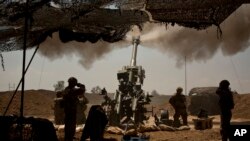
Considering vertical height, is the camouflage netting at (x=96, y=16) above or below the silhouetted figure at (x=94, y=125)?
above

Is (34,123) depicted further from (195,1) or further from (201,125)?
(201,125)

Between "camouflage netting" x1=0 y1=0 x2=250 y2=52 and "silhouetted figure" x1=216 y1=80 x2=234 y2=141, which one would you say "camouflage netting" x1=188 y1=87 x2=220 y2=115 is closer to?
"silhouetted figure" x1=216 y1=80 x2=234 y2=141

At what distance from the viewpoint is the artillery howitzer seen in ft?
56.3

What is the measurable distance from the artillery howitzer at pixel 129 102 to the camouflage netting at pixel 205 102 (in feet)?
38.0

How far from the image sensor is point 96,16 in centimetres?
945

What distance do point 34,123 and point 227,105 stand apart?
18.9 ft

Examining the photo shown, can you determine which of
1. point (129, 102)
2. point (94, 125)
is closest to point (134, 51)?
point (129, 102)

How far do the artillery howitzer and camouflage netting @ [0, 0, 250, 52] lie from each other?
22.9 ft

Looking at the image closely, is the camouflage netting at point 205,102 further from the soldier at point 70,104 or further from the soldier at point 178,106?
the soldier at point 70,104

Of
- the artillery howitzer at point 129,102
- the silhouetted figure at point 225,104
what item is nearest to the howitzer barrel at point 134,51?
the artillery howitzer at point 129,102

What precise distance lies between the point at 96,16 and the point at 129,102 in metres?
8.42

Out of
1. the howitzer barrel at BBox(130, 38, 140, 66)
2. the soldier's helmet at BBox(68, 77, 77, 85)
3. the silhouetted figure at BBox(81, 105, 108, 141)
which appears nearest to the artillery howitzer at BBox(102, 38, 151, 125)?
the howitzer barrel at BBox(130, 38, 140, 66)

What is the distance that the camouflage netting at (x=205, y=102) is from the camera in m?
28.5

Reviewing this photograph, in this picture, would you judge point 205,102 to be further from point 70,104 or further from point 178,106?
point 70,104
